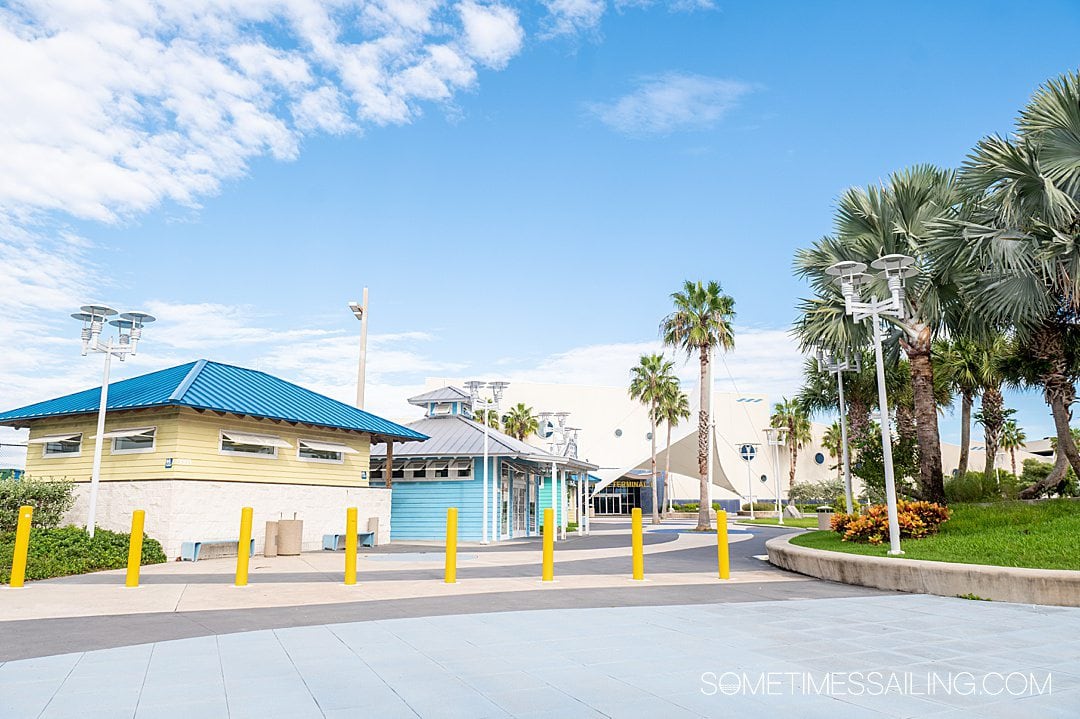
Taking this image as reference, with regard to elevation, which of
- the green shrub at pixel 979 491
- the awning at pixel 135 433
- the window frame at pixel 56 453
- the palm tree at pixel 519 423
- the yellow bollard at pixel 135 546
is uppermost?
the palm tree at pixel 519 423

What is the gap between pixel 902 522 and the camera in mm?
14719

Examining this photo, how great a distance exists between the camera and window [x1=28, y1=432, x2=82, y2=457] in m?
19.6

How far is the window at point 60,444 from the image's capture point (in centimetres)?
1956

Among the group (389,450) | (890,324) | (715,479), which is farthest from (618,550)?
(715,479)

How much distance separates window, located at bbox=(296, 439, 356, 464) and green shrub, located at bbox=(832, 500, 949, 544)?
46.1ft

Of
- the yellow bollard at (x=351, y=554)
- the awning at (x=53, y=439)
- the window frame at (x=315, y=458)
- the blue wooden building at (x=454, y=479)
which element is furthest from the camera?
the blue wooden building at (x=454, y=479)

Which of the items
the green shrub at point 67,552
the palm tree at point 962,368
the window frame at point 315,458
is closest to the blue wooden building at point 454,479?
the window frame at point 315,458

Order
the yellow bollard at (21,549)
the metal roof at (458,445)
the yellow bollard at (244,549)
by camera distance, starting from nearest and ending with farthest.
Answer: the yellow bollard at (21,549) → the yellow bollard at (244,549) → the metal roof at (458,445)

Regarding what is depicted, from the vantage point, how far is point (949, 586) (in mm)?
10453

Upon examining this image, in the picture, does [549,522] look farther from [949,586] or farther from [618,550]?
[618,550]

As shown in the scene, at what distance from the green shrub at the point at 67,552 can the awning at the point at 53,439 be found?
4.95 m

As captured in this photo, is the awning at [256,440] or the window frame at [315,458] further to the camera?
the window frame at [315,458]

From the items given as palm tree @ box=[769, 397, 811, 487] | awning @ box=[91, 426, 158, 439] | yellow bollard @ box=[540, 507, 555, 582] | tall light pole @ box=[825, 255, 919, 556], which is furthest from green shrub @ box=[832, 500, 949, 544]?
palm tree @ box=[769, 397, 811, 487]

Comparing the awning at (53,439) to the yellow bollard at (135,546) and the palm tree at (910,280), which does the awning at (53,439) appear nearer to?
the yellow bollard at (135,546)
